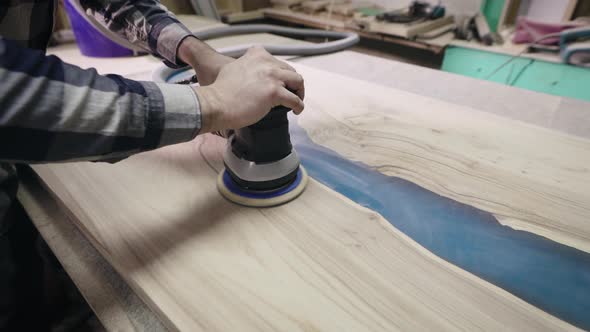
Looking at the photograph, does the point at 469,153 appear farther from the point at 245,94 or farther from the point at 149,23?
the point at 149,23

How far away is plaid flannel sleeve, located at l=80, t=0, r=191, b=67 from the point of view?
30.9 inches

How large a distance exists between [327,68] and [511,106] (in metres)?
0.58

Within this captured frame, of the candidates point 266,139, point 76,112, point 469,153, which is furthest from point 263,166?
point 469,153

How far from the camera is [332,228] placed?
20.3 inches

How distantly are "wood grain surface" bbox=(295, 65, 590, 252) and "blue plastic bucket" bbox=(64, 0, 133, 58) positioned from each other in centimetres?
78

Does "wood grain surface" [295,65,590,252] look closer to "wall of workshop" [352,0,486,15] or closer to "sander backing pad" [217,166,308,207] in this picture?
"sander backing pad" [217,166,308,207]

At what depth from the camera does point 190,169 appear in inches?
25.7

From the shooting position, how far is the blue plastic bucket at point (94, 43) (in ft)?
4.04

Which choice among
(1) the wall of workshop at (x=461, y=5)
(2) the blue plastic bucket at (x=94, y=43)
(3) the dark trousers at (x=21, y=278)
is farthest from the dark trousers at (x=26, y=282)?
(1) the wall of workshop at (x=461, y=5)

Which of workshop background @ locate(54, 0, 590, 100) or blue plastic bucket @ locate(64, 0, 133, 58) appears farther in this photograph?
workshop background @ locate(54, 0, 590, 100)

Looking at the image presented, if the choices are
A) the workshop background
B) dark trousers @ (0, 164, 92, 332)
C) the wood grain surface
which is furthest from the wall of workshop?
dark trousers @ (0, 164, 92, 332)

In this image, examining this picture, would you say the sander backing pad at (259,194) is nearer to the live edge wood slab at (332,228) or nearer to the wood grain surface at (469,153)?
the live edge wood slab at (332,228)

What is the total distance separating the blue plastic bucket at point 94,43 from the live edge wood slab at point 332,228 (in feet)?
2.42

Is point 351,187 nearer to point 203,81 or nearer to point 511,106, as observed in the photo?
point 203,81
